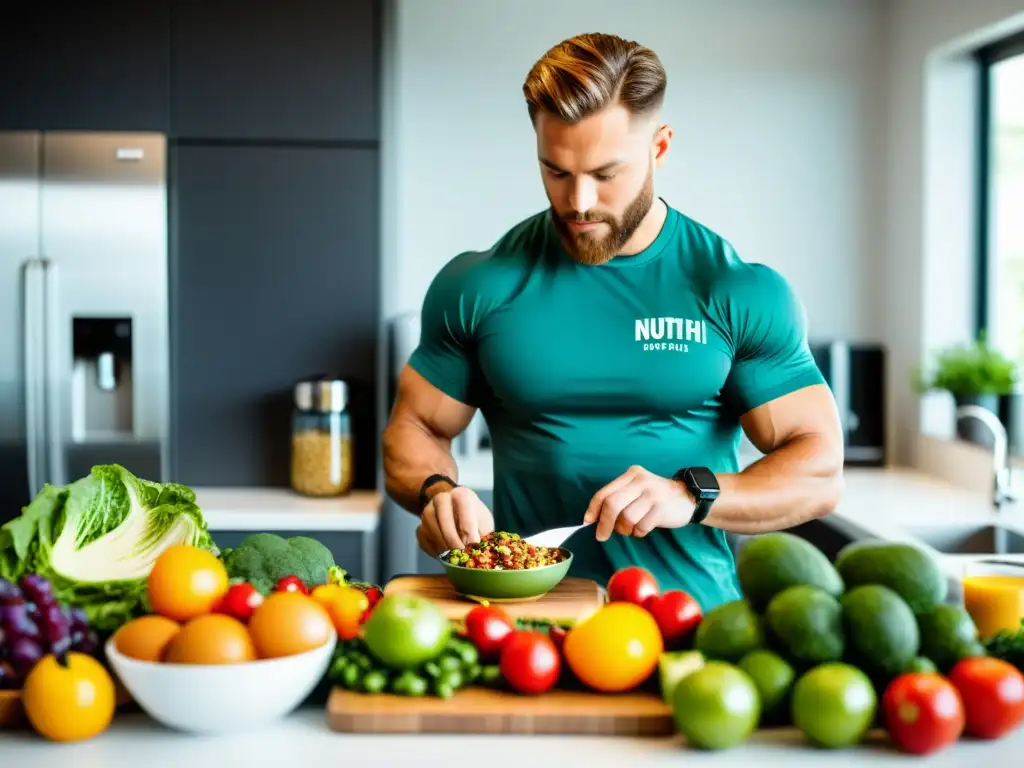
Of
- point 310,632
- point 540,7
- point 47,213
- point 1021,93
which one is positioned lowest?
point 310,632

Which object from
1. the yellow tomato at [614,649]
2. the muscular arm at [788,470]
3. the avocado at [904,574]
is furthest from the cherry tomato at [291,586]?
the muscular arm at [788,470]

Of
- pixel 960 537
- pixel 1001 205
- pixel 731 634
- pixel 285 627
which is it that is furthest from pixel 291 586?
pixel 1001 205

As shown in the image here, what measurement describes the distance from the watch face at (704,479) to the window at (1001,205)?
2.17 metres

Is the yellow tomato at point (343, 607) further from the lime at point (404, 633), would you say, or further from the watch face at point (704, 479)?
the watch face at point (704, 479)

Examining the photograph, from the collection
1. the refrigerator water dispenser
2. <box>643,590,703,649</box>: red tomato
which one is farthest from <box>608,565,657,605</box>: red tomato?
the refrigerator water dispenser

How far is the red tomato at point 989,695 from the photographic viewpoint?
119cm

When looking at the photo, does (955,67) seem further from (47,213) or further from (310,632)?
(310,632)

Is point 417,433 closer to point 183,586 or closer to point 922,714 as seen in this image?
point 183,586

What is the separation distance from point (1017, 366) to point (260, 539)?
2.84 meters

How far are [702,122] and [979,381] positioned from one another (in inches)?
51.7

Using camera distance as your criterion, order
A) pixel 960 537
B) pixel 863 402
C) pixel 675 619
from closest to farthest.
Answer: pixel 675 619, pixel 960 537, pixel 863 402

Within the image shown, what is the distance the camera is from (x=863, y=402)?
3975 millimetres

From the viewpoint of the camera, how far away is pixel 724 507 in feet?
6.27

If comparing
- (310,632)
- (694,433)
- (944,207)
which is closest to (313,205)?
(694,433)
